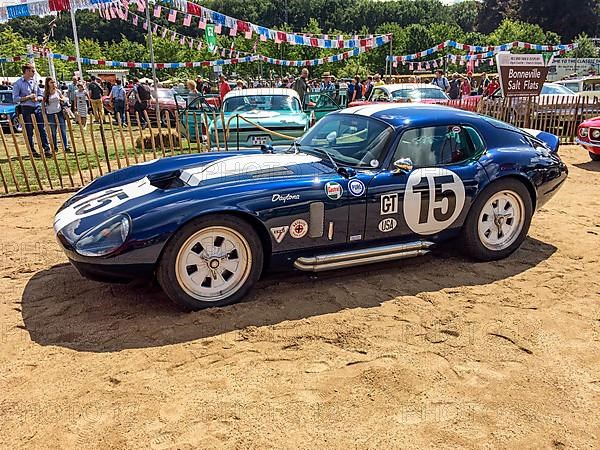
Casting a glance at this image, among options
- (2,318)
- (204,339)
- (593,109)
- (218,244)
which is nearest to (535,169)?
(218,244)

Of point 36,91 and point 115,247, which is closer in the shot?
point 115,247

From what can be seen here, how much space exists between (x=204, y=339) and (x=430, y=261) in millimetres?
2412

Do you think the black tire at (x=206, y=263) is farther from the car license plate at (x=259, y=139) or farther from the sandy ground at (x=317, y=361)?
the car license plate at (x=259, y=139)

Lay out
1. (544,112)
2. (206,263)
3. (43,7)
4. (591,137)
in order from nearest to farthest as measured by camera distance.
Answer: (206,263) < (591,137) < (544,112) < (43,7)

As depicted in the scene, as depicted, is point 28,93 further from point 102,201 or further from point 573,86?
point 573,86

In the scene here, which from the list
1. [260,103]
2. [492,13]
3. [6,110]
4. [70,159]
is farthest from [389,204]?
[492,13]

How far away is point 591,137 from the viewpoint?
1000cm

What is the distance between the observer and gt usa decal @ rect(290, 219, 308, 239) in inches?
151

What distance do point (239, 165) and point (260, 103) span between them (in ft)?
20.3

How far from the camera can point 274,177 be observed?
396 cm

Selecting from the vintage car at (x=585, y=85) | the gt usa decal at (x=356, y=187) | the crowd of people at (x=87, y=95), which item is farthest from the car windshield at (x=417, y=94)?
the gt usa decal at (x=356, y=187)

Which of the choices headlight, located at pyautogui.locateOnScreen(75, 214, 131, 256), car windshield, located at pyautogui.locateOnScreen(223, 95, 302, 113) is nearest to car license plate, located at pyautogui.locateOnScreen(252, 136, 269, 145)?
car windshield, located at pyautogui.locateOnScreen(223, 95, 302, 113)

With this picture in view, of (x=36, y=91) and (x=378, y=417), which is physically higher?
(x=36, y=91)

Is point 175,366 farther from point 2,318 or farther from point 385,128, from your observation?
point 385,128
